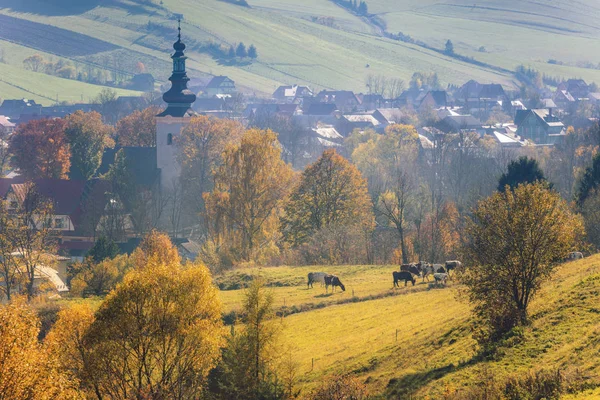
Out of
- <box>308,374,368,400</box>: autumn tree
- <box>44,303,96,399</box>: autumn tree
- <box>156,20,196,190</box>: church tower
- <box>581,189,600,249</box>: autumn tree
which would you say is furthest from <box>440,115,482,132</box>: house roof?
<box>308,374,368,400</box>: autumn tree

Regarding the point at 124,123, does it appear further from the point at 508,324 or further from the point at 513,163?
the point at 508,324

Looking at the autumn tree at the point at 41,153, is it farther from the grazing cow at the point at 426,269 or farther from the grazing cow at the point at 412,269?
the grazing cow at the point at 426,269

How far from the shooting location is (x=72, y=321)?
1438 inches

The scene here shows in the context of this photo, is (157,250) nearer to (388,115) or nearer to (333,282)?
(333,282)

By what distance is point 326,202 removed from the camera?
228 ft

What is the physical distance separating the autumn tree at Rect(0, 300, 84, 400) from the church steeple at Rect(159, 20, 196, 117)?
7072 cm

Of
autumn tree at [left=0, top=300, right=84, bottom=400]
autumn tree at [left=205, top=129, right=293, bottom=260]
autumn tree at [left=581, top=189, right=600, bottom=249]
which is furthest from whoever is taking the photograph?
autumn tree at [left=205, top=129, right=293, bottom=260]

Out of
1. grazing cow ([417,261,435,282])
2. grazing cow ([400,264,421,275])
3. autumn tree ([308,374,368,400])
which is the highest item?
autumn tree ([308,374,368,400])

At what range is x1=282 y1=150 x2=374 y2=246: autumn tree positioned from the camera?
68.0 m

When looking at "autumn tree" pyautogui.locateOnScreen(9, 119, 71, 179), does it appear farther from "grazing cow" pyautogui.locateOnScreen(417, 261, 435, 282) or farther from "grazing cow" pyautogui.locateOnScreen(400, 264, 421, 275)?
"grazing cow" pyautogui.locateOnScreen(417, 261, 435, 282)

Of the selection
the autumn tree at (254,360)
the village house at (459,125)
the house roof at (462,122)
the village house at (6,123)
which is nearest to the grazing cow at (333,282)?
the autumn tree at (254,360)

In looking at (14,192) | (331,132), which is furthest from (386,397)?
(331,132)

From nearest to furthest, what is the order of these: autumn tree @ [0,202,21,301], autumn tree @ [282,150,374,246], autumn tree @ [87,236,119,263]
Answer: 1. autumn tree @ [0,202,21,301]
2. autumn tree @ [87,236,119,263]
3. autumn tree @ [282,150,374,246]

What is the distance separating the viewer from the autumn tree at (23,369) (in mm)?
25766
